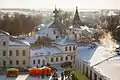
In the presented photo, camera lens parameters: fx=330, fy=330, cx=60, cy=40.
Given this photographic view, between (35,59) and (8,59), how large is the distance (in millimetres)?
3011

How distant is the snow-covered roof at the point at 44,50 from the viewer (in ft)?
121

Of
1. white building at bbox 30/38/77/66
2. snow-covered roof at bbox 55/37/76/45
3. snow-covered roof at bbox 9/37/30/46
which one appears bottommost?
white building at bbox 30/38/77/66

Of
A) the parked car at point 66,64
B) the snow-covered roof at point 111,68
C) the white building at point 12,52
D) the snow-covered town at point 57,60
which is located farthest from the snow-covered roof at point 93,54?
the white building at point 12,52

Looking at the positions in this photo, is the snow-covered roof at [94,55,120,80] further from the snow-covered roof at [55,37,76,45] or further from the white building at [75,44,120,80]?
the snow-covered roof at [55,37,76,45]

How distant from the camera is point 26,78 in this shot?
31000 mm

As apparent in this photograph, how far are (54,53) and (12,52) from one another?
520 cm

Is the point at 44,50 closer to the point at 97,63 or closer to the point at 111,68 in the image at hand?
the point at 97,63

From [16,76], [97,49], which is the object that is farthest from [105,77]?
[16,76]

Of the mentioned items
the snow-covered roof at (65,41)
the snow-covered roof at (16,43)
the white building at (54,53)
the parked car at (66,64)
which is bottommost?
the parked car at (66,64)

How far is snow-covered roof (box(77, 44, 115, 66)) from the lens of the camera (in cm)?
2812

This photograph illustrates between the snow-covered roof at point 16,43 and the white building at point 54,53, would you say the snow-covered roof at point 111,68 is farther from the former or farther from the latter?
the snow-covered roof at point 16,43

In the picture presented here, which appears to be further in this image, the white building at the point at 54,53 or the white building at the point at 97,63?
the white building at the point at 54,53

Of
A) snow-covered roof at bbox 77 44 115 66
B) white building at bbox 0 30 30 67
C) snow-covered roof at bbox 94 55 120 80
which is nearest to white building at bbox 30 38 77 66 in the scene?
white building at bbox 0 30 30 67

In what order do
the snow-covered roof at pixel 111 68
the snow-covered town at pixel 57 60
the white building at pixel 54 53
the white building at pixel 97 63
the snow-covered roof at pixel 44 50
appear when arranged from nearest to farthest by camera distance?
the snow-covered roof at pixel 111 68, the white building at pixel 97 63, the snow-covered town at pixel 57 60, the white building at pixel 54 53, the snow-covered roof at pixel 44 50
